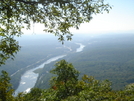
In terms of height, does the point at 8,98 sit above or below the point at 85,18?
below

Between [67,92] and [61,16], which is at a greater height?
[61,16]

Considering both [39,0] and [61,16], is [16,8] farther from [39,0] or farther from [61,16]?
[61,16]

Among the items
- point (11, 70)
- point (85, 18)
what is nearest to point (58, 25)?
point (85, 18)

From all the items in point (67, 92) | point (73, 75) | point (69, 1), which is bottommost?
point (67, 92)

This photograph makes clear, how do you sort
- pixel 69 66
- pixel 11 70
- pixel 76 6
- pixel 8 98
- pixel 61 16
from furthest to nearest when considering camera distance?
pixel 11 70, pixel 69 66, pixel 8 98, pixel 61 16, pixel 76 6

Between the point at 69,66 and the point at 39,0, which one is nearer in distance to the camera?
the point at 39,0

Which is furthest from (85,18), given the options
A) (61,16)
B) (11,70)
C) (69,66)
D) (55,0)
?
(11,70)

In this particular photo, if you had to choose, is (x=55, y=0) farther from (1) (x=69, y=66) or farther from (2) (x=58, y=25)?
(1) (x=69, y=66)

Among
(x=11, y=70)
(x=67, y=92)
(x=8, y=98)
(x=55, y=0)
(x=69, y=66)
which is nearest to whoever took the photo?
(x=55, y=0)

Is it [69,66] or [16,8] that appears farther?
[69,66]
